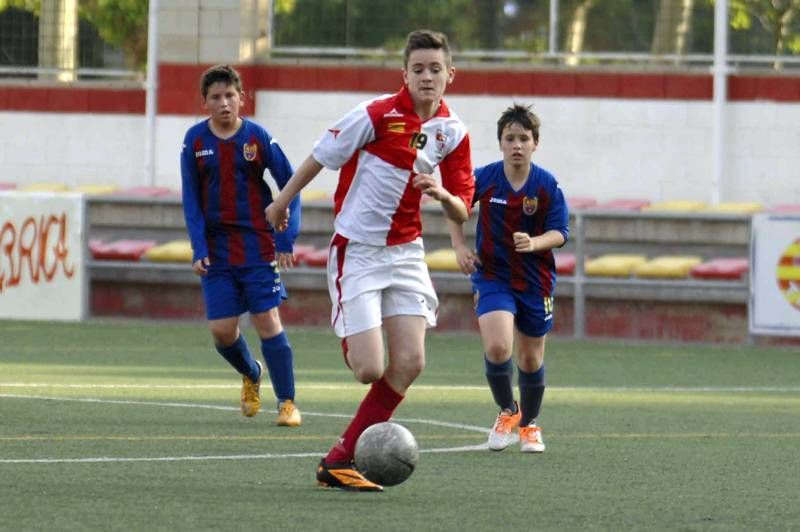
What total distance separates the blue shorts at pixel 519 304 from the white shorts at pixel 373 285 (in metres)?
1.74

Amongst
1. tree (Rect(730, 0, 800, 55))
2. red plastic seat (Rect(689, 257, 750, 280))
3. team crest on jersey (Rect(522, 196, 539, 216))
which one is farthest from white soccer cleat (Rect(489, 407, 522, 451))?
tree (Rect(730, 0, 800, 55))

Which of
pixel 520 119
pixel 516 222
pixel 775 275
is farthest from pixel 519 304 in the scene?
pixel 775 275

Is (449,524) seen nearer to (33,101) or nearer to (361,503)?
(361,503)

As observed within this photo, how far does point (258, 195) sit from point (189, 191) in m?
0.39

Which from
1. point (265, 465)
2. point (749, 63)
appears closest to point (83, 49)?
point (749, 63)

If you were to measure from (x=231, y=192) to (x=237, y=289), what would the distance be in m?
0.54

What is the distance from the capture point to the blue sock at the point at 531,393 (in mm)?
10344

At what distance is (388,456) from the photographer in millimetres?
8156

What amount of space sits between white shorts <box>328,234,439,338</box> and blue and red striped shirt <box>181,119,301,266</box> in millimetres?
2496

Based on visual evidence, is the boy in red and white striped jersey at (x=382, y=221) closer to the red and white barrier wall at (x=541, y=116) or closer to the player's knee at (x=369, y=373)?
the player's knee at (x=369, y=373)

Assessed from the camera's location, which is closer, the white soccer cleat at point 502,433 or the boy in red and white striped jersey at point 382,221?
the boy in red and white striped jersey at point 382,221

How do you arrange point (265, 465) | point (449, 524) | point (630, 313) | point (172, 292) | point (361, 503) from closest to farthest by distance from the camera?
1. point (449, 524)
2. point (361, 503)
3. point (265, 465)
4. point (630, 313)
5. point (172, 292)

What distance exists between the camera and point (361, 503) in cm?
798

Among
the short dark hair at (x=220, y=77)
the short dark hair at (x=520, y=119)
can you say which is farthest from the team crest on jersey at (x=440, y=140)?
the short dark hair at (x=220, y=77)
